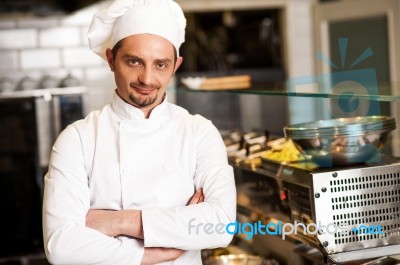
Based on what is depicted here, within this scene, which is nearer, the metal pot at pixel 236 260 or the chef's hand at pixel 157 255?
the chef's hand at pixel 157 255

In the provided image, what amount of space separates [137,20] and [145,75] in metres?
0.16

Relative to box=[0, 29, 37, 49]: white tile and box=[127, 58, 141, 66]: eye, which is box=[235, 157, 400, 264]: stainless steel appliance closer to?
box=[127, 58, 141, 66]: eye

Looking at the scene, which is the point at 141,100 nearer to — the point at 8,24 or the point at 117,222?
the point at 117,222

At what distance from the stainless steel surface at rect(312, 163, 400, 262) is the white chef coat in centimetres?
28

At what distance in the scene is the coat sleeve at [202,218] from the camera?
1.75m

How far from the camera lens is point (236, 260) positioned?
8.59 ft

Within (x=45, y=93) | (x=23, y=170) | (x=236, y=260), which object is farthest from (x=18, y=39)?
(x=236, y=260)

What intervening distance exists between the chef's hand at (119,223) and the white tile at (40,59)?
11.5 ft

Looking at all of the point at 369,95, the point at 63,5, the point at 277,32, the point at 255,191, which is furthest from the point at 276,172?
the point at 277,32

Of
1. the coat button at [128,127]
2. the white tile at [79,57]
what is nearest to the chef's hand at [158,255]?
the coat button at [128,127]

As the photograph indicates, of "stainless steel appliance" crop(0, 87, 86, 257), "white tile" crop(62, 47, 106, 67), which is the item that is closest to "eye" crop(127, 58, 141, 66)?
"stainless steel appliance" crop(0, 87, 86, 257)

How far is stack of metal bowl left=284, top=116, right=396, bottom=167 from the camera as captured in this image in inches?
76.9

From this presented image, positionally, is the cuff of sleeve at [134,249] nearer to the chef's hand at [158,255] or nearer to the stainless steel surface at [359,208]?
the chef's hand at [158,255]

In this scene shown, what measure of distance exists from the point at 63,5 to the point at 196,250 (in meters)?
3.42
